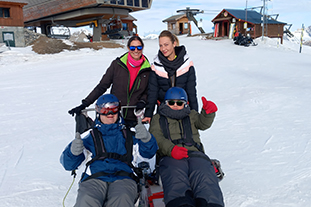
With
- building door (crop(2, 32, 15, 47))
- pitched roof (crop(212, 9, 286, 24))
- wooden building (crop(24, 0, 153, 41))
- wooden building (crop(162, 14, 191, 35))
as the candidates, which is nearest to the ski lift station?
wooden building (crop(24, 0, 153, 41))

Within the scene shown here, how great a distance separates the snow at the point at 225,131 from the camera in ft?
11.2

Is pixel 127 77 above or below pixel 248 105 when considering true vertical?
above

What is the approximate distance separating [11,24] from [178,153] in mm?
20385

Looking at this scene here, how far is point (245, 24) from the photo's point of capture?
1102 inches

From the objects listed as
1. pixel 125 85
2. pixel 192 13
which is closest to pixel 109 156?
pixel 125 85

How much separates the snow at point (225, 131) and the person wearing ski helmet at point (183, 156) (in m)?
0.82

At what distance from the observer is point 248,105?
718 cm

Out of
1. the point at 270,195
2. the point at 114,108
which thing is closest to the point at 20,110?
the point at 114,108

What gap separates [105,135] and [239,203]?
1.77 m

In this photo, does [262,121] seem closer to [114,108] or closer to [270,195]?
[270,195]

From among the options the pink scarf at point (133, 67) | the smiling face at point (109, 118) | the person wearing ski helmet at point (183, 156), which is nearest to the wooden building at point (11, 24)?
the pink scarf at point (133, 67)

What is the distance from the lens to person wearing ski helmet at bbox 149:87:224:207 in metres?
2.38

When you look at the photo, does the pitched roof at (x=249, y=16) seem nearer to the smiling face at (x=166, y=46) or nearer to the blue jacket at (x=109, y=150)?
the smiling face at (x=166, y=46)

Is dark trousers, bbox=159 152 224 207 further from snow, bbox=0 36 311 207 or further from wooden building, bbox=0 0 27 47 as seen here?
wooden building, bbox=0 0 27 47
